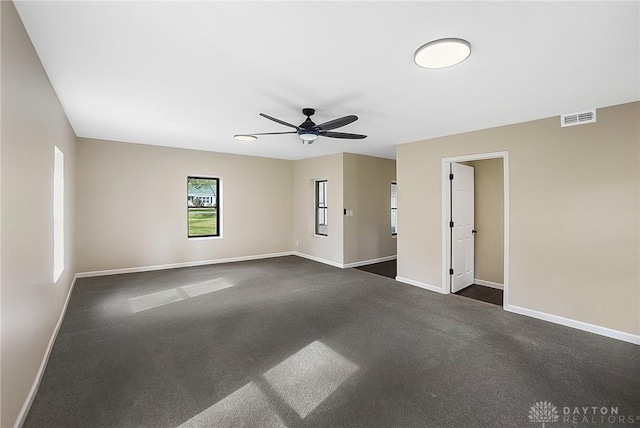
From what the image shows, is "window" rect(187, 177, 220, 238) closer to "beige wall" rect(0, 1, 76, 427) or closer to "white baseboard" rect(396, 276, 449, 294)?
"beige wall" rect(0, 1, 76, 427)

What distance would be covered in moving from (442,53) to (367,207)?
4.67m

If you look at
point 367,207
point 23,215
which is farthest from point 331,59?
point 367,207

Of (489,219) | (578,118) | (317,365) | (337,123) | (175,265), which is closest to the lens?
A: (317,365)

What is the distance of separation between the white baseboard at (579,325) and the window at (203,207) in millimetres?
5875

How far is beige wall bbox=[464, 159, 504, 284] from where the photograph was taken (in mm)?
4812

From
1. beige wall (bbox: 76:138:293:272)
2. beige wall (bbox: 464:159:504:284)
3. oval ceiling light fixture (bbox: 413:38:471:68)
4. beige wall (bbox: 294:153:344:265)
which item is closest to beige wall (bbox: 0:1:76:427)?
oval ceiling light fixture (bbox: 413:38:471:68)

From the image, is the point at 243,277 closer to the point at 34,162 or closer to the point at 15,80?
the point at 34,162

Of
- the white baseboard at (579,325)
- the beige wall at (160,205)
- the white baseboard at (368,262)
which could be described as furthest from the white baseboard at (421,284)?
the beige wall at (160,205)

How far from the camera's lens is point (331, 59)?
2.16 meters

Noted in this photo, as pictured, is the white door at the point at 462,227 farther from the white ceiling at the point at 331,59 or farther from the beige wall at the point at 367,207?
the beige wall at the point at 367,207

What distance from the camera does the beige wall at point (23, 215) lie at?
1.57 meters

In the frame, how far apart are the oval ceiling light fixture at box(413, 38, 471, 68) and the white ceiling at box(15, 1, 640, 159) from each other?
0.17ft

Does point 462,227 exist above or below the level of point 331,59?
below

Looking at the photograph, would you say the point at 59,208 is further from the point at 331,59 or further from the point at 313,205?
the point at 313,205
